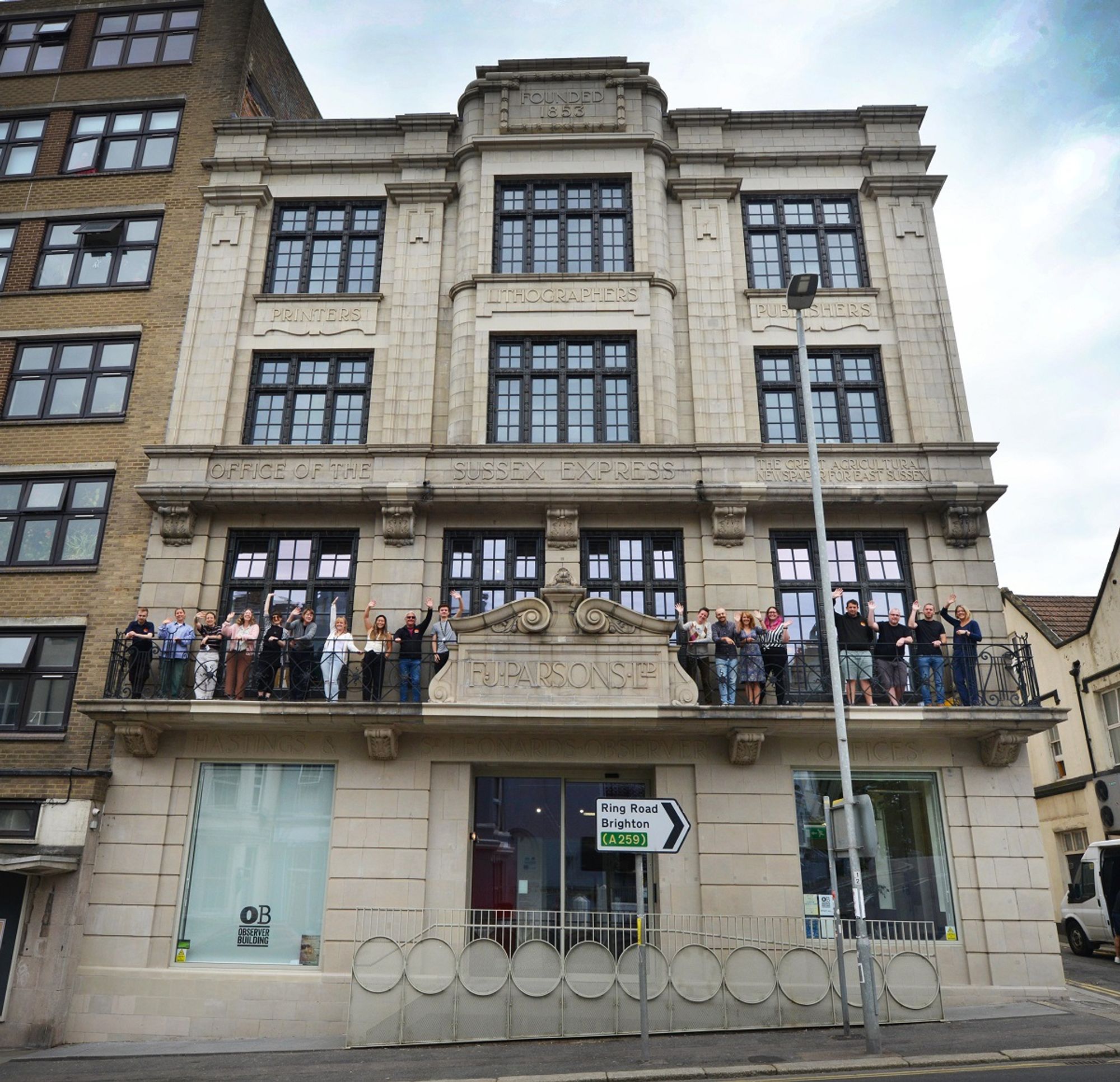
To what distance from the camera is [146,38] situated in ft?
78.1

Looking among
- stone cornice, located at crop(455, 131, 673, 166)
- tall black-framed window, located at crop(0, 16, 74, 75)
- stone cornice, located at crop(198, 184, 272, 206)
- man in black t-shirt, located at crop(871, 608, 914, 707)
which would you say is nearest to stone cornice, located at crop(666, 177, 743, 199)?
stone cornice, located at crop(455, 131, 673, 166)

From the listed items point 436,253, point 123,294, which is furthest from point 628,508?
point 123,294

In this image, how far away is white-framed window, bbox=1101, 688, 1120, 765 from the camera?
27.3m

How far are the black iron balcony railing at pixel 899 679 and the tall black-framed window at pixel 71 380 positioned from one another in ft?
45.0

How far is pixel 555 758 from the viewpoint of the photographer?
16297mm

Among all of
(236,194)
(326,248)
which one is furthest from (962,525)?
(236,194)

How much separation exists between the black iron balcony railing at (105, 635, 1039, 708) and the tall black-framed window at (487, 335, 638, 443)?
5160 millimetres

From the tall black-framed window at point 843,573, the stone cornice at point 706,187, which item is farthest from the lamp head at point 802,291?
the stone cornice at point 706,187

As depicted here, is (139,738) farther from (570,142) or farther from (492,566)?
(570,142)

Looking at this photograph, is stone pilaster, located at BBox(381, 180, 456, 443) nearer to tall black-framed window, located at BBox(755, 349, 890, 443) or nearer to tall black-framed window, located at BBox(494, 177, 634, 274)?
tall black-framed window, located at BBox(494, 177, 634, 274)

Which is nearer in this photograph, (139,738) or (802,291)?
(802,291)

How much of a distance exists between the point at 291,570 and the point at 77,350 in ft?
25.0

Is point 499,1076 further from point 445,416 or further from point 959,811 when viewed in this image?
point 445,416

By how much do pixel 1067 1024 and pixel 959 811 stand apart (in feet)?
12.9
